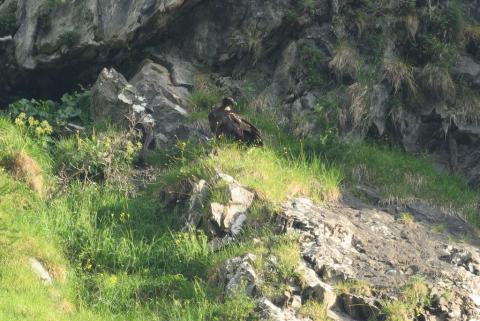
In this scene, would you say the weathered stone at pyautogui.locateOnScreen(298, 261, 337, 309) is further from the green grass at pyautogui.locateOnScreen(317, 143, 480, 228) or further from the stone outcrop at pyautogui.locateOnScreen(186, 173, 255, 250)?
the green grass at pyautogui.locateOnScreen(317, 143, 480, 228)

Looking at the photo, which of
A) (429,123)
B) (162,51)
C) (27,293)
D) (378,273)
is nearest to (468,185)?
(429,123)

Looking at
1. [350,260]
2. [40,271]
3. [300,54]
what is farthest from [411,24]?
[40,271]

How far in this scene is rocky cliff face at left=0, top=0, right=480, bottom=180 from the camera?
1598 cm

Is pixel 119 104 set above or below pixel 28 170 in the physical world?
above

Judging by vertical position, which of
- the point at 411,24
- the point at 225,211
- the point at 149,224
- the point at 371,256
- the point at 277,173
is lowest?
the point at 149,224

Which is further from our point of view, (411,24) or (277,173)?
(411,24)

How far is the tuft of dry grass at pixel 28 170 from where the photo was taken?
13.6 meters

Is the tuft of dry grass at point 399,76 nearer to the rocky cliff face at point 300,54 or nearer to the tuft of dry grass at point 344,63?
the rocky cliff face at point 300,54

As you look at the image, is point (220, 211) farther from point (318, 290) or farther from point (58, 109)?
point (58, 109)

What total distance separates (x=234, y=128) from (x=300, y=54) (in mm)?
2967

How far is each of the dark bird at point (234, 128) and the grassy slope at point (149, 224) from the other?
201 millimetres

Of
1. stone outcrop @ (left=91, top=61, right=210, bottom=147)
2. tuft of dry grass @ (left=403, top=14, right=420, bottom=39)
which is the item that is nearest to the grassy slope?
stone outcrop @ (left=91, top=61, right=210, bottom=147)

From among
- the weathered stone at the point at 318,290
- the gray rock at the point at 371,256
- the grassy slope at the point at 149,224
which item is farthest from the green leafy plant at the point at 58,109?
the weathered stone at the point at 318,290

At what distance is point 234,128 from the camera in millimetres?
14250
